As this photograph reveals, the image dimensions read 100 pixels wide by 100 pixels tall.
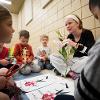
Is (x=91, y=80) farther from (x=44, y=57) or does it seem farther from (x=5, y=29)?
(x=44, y=57)

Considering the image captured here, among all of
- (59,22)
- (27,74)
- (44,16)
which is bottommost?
(27,74)

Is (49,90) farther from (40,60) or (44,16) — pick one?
(44,16)

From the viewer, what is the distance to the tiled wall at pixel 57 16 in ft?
5.73

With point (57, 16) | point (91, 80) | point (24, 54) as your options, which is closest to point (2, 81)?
point (91, 80)

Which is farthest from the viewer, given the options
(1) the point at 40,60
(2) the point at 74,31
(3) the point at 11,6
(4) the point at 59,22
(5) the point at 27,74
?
(3) the point at 11,6

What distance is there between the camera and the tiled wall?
1.75 metres

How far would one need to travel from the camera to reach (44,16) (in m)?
3.08

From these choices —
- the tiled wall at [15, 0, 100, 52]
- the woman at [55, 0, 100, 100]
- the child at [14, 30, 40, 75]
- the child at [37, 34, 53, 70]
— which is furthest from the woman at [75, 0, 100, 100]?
the child at [37, 34, 53, 70]

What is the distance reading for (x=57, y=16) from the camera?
99.7 inches

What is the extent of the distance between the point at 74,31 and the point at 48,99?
995 mm

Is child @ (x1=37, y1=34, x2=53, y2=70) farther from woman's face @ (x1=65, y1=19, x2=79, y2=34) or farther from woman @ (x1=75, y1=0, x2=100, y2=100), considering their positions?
woman @ (x1=75, y1=0, x2=100, y2=100)

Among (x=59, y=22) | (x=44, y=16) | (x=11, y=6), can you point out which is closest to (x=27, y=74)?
(x=59, y=22)

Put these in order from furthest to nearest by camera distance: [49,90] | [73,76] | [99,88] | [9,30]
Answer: [73,76], [49,90], [9,30], [99,88]

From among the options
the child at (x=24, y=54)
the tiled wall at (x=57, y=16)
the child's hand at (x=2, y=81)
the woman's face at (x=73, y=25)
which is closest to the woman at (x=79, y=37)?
the woman's face at (x=73, y=25)
